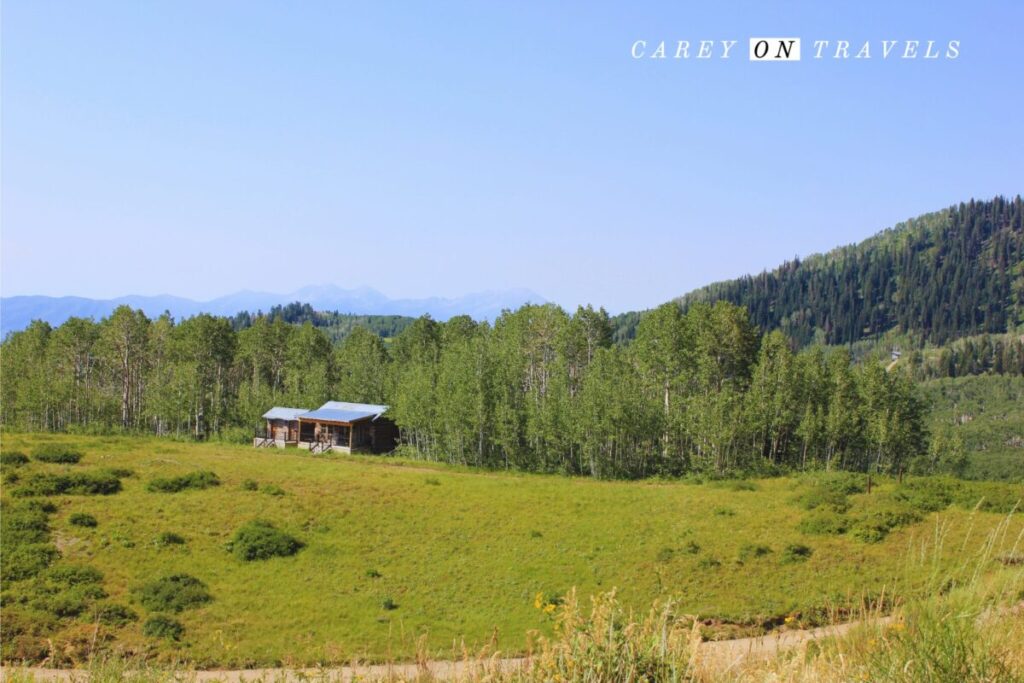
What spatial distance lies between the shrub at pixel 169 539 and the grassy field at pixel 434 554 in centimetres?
29

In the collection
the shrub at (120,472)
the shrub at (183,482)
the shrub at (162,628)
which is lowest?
the shrub at (162,628)

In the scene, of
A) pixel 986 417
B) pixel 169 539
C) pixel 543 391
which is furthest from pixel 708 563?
pixel 986 417

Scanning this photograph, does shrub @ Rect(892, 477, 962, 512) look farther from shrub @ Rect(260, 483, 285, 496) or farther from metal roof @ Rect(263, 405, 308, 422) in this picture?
metal roof @ Rect(263, 405, 308, 422)

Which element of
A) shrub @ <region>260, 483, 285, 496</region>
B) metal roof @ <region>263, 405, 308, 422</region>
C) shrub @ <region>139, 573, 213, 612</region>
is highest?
metal roof @ <region>263, 405, 308, 422</region>

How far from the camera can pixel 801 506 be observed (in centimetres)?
4438

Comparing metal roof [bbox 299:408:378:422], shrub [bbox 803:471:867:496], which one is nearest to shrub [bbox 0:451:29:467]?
metal roof [bbox 299:408:378:422]

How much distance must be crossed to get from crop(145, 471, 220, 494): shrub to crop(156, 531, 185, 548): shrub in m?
8.93

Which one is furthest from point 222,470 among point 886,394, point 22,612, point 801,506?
point 886,394

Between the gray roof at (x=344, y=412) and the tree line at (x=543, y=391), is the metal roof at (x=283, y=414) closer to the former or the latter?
the gray roof at (x=344, y=412)

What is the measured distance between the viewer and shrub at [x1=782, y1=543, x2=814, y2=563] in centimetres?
3500

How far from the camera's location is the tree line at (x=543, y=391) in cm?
6569

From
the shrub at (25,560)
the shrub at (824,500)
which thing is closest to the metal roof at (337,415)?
the shrub at (25,560)

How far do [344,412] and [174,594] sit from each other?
49011mm

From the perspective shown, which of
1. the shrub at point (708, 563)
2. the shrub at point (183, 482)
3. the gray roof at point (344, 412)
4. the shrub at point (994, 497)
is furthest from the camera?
the gray roof at point (344, 412)
